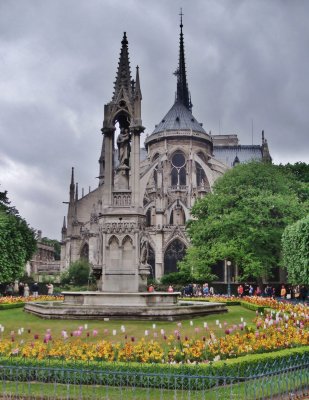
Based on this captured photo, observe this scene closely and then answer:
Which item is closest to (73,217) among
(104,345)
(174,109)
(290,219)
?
(174,109)

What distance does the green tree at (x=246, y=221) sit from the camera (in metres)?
40.9

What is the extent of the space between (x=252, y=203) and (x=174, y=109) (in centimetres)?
4457

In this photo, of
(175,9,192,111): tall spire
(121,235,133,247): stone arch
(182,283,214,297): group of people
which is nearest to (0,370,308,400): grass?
(121,235,133,247): stone arch

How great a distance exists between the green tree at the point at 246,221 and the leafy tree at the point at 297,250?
8.12 ft

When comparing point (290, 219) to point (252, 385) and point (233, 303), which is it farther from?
point (252, 385)

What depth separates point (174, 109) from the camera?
83.8m

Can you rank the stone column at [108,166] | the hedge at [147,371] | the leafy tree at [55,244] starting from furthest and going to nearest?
the leafy tree at [55,244] < the stone column at [108,166] < the hedge at [147,371]

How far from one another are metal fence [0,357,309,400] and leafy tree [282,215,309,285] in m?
26.2

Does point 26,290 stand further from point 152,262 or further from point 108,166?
point 152,262

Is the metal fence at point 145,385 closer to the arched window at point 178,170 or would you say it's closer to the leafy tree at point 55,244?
the arched window at point 178,170

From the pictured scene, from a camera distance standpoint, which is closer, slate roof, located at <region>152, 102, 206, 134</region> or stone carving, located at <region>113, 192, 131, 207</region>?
stone carving, located at <region>113, 192, 131, 207</region>

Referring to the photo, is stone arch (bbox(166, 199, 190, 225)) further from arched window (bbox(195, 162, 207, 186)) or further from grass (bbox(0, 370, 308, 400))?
grass (bbox(0, 370, 308, 400))

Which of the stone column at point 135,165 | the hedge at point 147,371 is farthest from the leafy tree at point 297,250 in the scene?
the hedge at point 147,371

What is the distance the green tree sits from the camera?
40.9m
